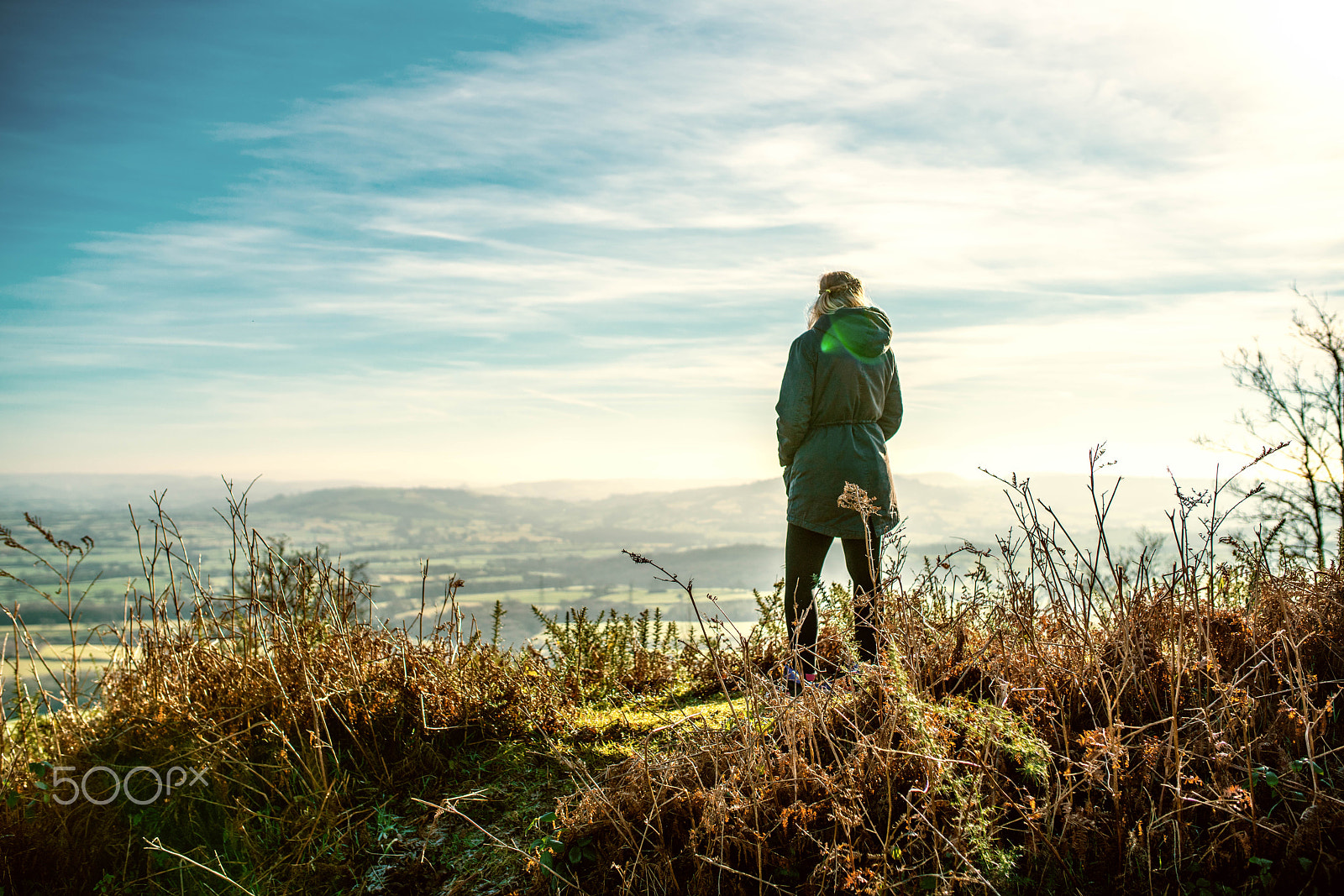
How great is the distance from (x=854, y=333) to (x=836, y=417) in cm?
51

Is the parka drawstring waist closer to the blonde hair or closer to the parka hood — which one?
the parka hood

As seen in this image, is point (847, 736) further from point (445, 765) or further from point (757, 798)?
point (445, 765)

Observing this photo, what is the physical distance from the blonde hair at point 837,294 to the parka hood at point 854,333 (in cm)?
8

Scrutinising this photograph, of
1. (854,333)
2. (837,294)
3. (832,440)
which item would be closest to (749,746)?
(832,440)

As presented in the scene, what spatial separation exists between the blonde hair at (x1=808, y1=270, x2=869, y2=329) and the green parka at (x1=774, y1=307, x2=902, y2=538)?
98 millimetres

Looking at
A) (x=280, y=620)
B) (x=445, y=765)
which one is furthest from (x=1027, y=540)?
(x=280, y=620)

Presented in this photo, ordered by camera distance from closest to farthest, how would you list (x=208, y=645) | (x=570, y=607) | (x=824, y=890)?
(x=824, y=890) < (x=208, y=645) < (x=570, y=607)

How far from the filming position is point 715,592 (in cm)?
282

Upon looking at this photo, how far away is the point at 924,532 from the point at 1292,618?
1.79m

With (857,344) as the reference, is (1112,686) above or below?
below

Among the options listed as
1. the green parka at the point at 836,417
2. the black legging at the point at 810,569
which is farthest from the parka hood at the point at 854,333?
the black legging at the point at 810,569

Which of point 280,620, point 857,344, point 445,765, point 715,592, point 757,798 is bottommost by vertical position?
point 445,765

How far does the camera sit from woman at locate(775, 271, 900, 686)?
442 cm

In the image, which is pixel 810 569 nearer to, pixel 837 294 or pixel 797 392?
pixel 797 392
